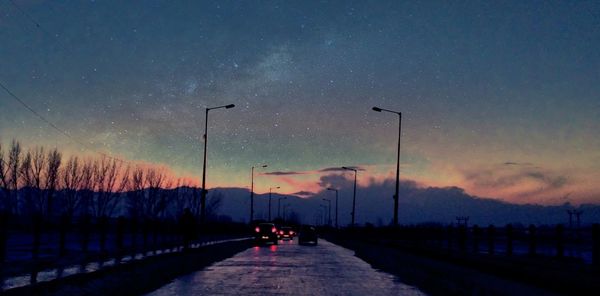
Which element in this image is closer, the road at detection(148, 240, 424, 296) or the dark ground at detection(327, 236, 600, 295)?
the dark ground at detection(327, 236, 600, 295)

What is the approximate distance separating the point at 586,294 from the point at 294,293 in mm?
6834

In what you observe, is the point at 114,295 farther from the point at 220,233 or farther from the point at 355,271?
the point at 220,233

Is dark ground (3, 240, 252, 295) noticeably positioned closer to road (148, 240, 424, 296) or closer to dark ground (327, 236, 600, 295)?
road (148, 240, 424, 296)

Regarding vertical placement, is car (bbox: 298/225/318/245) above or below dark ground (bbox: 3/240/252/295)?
below

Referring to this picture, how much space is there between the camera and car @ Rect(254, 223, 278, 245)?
2603 inches

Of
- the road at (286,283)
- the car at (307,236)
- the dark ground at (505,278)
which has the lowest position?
the car at (307,236)

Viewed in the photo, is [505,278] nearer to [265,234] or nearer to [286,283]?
[286,283]

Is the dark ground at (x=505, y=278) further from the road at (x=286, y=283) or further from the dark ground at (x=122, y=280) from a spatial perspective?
the dark ground at (x=122, y=280)

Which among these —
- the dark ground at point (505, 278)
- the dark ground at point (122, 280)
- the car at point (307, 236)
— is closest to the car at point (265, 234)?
the car at point (307, 236)

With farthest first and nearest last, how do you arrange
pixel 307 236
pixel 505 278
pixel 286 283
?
pixel 307 236, pixel 505 278, pixel 286 283

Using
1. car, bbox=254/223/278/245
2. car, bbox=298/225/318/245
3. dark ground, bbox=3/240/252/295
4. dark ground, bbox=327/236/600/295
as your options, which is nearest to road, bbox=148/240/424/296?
dark ground, bbox=3/240/252/295

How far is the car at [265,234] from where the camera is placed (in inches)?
2603

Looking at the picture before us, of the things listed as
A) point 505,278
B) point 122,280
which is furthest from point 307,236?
point 122,280

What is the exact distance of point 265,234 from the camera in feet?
219
